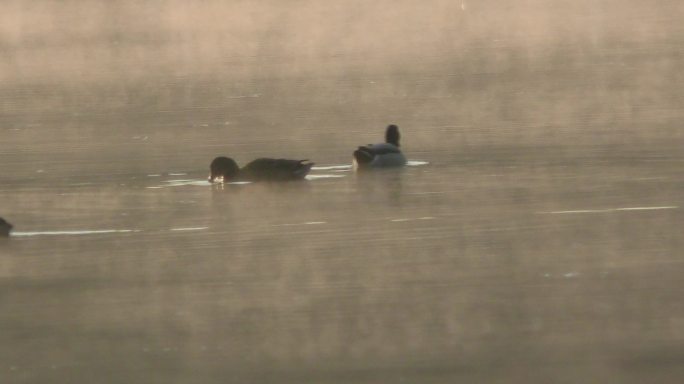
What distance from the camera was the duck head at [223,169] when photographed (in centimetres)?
1512

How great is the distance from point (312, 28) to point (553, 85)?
61.5ft

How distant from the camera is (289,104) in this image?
73.2 ft

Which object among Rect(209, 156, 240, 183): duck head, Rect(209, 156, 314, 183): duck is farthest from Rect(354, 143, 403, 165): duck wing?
Rect(209, 156, 240, 183): duck head

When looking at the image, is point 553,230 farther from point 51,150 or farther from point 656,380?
point 51,150

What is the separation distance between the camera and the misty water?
28.1ft

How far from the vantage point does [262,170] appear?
49.7 feet

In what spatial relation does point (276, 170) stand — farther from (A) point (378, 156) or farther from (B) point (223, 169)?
(A) point (378, 156)

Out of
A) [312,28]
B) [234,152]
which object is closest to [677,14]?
[312,28]

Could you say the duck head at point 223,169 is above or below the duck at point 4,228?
above

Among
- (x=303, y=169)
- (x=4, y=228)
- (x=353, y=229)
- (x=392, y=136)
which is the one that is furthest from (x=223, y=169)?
(x=353, y=229)

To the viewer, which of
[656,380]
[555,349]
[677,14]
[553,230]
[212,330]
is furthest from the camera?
[677,14]

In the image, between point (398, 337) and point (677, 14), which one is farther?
point (677, 14)

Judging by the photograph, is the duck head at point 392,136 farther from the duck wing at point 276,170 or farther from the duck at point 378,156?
the duck wing at point 276,170

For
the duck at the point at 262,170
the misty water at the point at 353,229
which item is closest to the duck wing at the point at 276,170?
the duck at the point at 262,170
